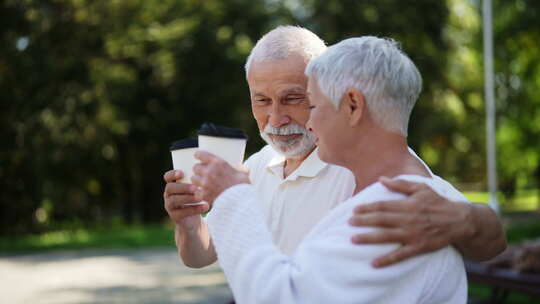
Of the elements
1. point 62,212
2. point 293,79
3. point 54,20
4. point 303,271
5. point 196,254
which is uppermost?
point 54,20

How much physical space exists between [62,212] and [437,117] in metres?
12.1

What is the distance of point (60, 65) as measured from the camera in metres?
16.5

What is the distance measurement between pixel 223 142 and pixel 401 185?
1.47 feet

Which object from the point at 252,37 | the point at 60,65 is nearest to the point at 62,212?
the point at 60,65

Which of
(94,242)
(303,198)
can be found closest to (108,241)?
(94,242)

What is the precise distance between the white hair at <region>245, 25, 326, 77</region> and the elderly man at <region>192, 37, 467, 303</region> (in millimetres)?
541

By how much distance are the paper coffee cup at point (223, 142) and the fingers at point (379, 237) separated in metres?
0.38

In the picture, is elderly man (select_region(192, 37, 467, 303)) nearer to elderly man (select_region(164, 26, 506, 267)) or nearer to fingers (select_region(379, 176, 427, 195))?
fingers (select_region(379, 176, 427, 195))

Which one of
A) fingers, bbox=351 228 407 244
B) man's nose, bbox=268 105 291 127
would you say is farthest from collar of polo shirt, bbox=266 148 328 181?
fingers, bbox=351 228 407 244

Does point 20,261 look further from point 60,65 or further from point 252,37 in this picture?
point 252,37

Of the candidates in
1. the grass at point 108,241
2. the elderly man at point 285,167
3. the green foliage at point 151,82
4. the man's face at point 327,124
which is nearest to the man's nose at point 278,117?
the elderly man at point 285,167

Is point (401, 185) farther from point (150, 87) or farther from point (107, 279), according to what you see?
point (150, 87)

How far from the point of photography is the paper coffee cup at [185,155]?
1.77 metres

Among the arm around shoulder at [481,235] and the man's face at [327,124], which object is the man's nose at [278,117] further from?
the arm around shoulder at [481,235]
